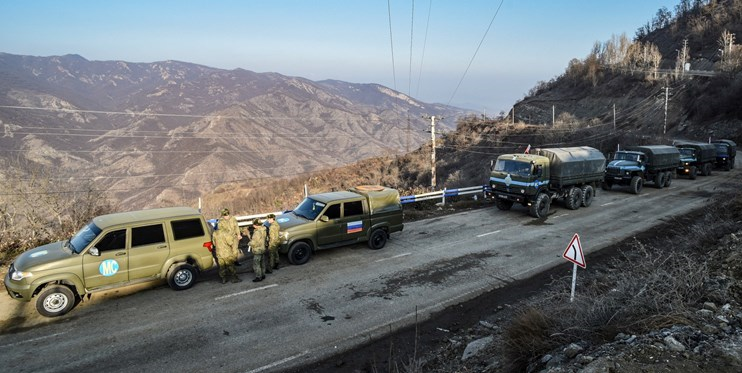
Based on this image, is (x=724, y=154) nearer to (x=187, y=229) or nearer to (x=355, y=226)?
(x=355, y=226)

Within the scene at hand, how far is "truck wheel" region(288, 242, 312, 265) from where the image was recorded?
11.5m

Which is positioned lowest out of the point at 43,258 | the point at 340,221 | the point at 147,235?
→ the point at 340,221

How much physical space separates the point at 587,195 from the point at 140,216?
18.4 meters

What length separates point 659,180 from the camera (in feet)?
78.4

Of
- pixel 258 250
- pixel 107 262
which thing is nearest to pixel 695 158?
pixel 258 250

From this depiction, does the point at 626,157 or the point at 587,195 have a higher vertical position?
the point at 626,157

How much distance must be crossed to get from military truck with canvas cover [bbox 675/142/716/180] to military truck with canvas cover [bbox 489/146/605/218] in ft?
40.7

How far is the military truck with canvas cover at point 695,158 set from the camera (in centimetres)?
2734

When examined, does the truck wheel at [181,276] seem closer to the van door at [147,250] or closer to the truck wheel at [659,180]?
the van door at [147,250]

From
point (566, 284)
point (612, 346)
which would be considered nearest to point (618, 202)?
point (566, 284)

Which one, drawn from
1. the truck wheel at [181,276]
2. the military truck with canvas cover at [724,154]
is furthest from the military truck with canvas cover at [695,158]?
the truck wheel at [181,276]

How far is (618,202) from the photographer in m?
20.5

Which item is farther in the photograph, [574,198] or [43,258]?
[574,198]

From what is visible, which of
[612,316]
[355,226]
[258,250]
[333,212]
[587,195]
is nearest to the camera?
[612,316]
